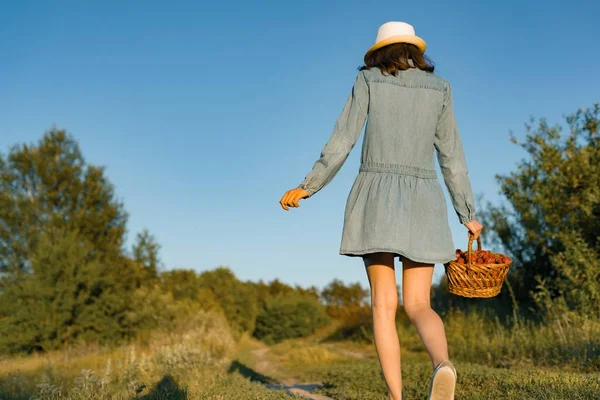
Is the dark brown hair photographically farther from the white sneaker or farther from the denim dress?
the white sneaker

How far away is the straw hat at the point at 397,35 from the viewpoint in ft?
12.6

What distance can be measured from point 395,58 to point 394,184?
82 centimetres

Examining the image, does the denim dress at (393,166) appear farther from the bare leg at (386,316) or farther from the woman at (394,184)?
the bare leg at (386,316)

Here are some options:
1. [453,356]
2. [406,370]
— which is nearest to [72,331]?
[453,356]

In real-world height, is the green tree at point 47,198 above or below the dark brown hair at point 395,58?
above

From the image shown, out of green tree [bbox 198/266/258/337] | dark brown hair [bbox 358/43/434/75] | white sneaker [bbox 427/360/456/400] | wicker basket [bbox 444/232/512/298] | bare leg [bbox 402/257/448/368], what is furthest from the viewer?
green tree [bbox 198/266/258/337]

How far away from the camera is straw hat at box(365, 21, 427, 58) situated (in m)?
3.84

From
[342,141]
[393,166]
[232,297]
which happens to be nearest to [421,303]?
[393,166]

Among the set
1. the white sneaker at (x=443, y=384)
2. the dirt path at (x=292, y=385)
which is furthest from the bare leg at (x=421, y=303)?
the dirt path at (x=292, y=385)

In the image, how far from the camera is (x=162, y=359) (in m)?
8.76

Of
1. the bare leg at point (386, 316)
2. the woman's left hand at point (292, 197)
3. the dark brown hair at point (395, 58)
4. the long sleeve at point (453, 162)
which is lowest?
the bare leg at point (386, 316)

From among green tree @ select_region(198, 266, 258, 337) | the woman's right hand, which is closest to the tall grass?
the woman's right hand

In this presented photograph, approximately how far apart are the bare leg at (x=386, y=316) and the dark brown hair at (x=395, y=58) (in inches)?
46.9

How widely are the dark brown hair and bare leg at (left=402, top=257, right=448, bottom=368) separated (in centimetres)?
122
